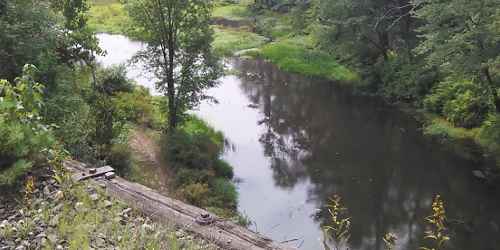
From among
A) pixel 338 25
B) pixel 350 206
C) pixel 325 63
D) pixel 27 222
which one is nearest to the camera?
pixel 27 222

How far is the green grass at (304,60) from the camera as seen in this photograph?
128 feet

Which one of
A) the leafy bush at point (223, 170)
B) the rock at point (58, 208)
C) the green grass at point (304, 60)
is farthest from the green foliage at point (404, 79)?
the rock at point (58, 208)

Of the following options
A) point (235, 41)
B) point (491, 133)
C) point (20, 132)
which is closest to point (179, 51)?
point (491, 133)

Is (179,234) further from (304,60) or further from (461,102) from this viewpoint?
(304,60)

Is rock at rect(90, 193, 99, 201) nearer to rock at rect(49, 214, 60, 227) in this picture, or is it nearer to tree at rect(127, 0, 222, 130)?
rock at rect(49, 214, 60, 227)

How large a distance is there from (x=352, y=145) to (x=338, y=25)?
1291cm

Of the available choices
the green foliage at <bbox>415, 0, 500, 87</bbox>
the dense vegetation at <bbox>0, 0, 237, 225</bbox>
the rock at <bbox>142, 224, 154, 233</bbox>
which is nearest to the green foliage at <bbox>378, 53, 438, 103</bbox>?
the green foliage at <bbox>415, 0, 500, 87</bbox>

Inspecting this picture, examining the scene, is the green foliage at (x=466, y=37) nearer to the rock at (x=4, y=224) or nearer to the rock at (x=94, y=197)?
the rock at (x=94, y=197)

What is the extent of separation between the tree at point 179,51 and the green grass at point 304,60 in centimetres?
1669

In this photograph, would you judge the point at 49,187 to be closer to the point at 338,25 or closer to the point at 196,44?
the point at 196,44

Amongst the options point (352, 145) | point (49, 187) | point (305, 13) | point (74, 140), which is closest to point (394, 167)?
point (352, 145)

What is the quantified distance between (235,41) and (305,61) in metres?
9.86

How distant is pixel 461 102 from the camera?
2705 cm

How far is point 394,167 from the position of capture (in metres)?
22.5
